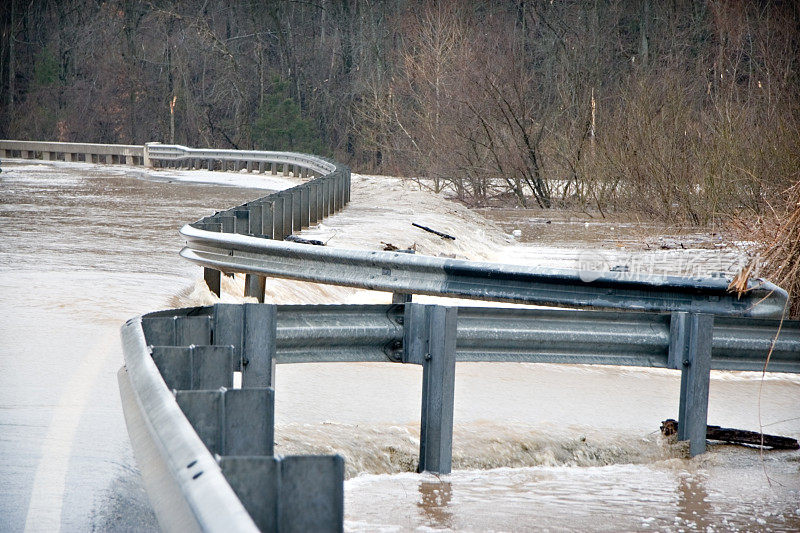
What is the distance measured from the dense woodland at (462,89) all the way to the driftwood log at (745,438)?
4591 millimetres

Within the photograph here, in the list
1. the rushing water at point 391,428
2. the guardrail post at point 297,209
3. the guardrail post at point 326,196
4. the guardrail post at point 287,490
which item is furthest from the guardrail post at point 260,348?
the guardrail post at point 326,196

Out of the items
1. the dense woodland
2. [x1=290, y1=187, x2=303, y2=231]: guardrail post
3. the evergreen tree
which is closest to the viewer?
[x1=290, y1=187, x2=303, y2=231]: guardrail post

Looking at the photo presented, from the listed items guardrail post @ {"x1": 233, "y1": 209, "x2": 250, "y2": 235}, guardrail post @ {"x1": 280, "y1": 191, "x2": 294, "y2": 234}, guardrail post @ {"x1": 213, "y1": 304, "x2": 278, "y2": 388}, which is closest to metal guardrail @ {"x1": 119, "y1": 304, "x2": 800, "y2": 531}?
guardrail post @ {"x1": 213, "y1": 304, "x2": 278, "y2": 388}

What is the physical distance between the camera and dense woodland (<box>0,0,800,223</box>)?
858 inches

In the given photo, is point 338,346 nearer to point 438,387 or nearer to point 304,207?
point 438,387

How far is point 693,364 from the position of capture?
5863mm

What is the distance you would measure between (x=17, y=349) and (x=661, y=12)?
4884 centimetres

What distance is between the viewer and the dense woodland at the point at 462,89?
71.5ft

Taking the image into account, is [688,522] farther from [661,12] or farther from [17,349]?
[661,12]

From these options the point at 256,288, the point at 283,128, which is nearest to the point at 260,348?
the point at 256,288

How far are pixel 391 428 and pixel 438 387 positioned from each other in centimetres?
Answer: 105

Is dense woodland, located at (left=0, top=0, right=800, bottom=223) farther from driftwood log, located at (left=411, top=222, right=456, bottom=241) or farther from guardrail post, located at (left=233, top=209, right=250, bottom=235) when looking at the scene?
guardrail post, located at (left=233, top=209, right=250, bottom=235)

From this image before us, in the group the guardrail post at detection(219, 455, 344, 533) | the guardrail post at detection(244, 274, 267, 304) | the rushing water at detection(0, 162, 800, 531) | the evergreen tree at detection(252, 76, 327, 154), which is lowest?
the rushing water at detection(0, 162, 800, 531)

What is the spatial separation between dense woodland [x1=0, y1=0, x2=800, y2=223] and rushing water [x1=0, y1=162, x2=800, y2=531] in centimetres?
366
